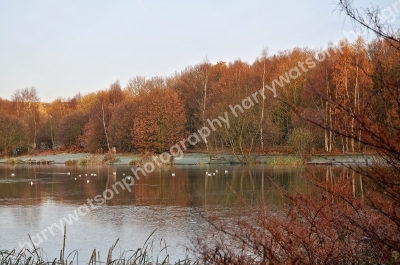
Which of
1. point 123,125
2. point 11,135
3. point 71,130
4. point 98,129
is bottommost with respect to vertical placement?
point 11,135

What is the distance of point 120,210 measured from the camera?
44.3 feet

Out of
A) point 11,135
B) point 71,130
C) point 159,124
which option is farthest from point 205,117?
point 11,135

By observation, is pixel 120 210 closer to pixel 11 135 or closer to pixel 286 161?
pixel 286 161

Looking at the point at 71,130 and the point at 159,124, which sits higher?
the point at 71,130

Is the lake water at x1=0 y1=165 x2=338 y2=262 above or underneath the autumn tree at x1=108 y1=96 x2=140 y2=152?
underneath

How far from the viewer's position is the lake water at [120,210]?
941 cm

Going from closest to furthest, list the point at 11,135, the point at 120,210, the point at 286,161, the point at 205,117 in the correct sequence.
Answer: the point at 120,210
the point at 286,161
the point at 205,117
the point at 11,135

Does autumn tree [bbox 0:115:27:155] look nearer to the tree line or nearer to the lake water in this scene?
the tree line

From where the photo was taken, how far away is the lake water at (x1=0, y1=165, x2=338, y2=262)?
9406mm

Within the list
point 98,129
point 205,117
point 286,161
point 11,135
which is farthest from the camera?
point 11,135

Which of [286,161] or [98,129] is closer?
[286,161]

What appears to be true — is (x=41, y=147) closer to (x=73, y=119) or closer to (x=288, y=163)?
(x=73, y=119)

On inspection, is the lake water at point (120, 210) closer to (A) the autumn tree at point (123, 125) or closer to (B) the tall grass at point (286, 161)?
(B) the tall grass at point (286, 161)

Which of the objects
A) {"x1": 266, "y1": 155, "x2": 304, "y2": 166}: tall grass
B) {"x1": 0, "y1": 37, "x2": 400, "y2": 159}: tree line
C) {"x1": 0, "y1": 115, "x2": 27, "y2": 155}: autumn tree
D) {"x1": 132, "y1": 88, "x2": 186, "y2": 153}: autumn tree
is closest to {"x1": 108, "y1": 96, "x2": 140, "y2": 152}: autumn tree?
{"x1": 0, "y1": 37, "x2": 400, "y2": 159}: tree line
